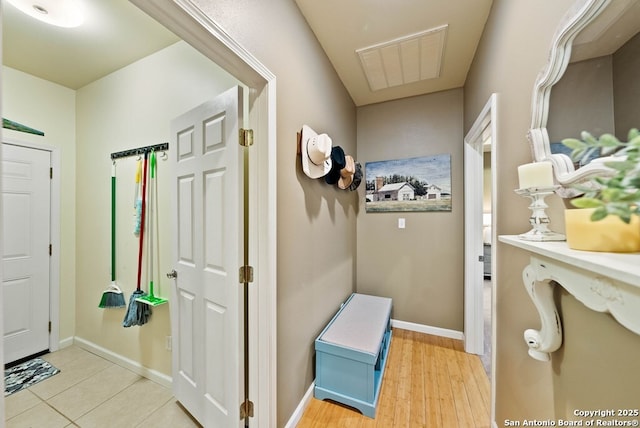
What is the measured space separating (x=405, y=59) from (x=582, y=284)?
2.10 metres

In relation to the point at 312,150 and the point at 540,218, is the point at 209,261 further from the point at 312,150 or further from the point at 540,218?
the point at 540,218

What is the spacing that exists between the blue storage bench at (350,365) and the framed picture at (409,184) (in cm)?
139

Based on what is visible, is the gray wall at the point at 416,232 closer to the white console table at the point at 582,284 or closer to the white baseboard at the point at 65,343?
the white console table at the point at 582,284

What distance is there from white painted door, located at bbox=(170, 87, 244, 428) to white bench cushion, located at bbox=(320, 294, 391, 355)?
0.73 meters

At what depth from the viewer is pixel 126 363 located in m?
2.11

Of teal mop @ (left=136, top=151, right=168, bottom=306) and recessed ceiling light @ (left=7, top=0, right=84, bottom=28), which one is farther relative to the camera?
teal mop @ (left=136, top=151, right=168, bottom=306)

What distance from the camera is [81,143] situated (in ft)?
8.11

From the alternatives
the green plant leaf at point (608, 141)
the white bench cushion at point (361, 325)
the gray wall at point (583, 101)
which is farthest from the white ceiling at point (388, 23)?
the white bench cushion at point (361, 325)

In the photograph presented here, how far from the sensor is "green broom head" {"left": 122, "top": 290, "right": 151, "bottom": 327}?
1878 millimetres

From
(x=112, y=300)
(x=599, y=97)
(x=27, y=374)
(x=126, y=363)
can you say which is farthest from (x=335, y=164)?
(x=27, y=374)

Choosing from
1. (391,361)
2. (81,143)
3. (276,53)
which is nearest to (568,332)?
(391,361)

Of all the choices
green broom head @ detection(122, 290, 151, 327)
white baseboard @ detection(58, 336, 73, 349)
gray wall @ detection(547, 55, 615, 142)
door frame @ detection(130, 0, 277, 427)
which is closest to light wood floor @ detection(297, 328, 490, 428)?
door frame @ detection(130, 0, 277, 427)

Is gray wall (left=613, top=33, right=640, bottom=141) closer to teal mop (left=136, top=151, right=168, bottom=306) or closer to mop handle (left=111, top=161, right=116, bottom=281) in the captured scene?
teal mop (left=136, top=151, right=168, bottom=306)

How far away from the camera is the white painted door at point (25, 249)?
2.15 meters
